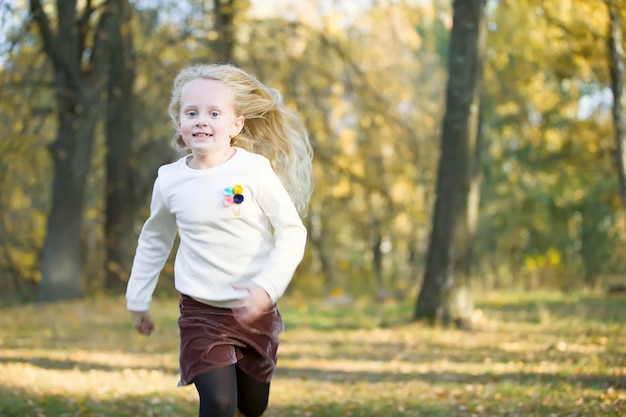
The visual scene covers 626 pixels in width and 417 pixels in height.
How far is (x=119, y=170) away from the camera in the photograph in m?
20.2

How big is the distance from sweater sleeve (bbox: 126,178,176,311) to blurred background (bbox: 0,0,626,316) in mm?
A: 6577

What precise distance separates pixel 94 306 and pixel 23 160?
439 cm

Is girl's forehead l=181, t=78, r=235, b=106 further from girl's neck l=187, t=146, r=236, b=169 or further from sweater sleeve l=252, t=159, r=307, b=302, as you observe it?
sweater sleeve l=252, t=159, r=307, b=302

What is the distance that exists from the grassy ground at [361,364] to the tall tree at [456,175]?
0.47 meters

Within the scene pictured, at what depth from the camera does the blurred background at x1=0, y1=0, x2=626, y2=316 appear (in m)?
15.5

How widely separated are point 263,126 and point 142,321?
1.21 m

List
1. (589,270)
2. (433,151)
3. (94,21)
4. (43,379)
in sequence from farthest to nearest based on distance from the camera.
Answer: (433,151)
(589,270)
(94,21)
(43,379)

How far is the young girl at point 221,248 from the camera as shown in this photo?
427 centimetres

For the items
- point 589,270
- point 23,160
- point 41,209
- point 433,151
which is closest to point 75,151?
point 23,160

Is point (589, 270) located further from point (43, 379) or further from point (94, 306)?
point (43, 379)

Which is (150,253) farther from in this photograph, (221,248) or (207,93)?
(207,93)

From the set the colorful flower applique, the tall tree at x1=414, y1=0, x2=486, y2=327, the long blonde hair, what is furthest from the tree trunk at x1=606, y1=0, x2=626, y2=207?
the colorful flower applique

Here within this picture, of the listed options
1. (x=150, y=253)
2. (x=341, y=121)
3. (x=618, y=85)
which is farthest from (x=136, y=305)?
(x=341, y=121)

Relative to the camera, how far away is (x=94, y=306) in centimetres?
1625
